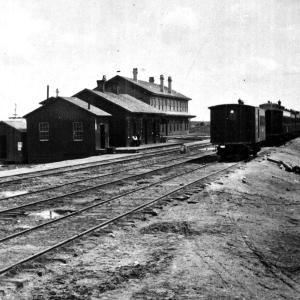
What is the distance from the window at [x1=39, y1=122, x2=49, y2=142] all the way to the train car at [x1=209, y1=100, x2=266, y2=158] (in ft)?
49.6

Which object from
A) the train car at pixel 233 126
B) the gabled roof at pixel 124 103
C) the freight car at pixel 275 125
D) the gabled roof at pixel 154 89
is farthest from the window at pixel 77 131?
the gabled roof at pixel 154 89

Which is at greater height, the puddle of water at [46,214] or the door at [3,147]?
the door at [3,147]

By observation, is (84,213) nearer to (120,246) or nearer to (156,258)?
(120,246)

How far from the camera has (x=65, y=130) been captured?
115ft

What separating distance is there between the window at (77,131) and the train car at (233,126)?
11.6m

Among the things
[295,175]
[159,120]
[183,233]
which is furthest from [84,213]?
[159,120]

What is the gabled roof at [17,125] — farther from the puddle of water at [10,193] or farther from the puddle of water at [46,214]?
the puddle of water at [46,214]

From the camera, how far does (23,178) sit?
18859 mm

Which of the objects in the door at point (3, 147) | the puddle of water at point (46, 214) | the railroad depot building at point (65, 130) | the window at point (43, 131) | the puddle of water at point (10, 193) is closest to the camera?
the puddle of water at point (46, 214)

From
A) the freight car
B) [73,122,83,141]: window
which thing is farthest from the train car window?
[73,122,83,141]: window

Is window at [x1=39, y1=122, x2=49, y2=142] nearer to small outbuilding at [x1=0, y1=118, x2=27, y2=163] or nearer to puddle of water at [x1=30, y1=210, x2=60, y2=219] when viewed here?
small outbuilding at [x1=0, y1=118, x2=27, y2=163]

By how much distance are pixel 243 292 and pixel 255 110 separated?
21819mm

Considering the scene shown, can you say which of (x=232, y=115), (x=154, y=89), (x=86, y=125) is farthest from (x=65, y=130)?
(x=154, y=89)

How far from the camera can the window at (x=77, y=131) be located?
34281mm
